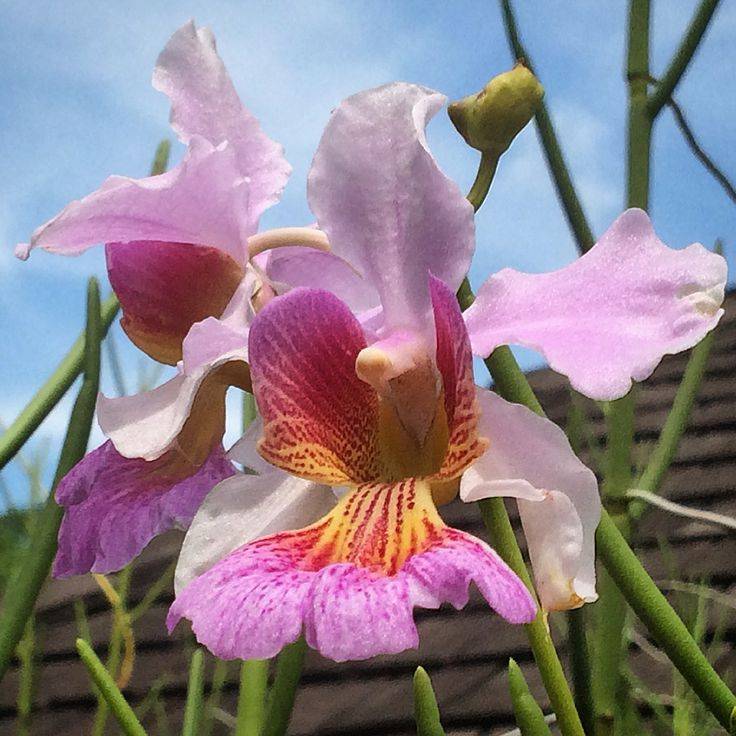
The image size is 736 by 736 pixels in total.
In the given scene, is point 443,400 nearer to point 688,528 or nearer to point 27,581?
point 27,581

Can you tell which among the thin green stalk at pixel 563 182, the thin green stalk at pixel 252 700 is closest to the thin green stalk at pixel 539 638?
the thin green stalk at pixel 252 700

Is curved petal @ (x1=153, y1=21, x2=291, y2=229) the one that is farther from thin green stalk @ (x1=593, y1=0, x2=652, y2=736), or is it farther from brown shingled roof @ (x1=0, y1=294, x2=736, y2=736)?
brown shingled roof @ (x1=0, y1=294, x2=736, y2=736)

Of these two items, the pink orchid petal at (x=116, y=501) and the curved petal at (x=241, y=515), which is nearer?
the curved petal at (x=241, y=515)

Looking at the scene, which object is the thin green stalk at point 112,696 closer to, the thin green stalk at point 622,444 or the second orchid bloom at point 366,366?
the second orchid bloom at point 366,366

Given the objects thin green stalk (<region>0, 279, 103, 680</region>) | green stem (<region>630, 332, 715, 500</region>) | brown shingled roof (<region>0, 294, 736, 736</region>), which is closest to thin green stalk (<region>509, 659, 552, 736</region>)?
thin green stalk (<region>0, 279, 103, 680</region>)

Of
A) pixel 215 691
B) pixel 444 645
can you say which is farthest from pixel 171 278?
pixel 444 645

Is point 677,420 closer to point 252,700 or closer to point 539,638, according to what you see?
point 252,700

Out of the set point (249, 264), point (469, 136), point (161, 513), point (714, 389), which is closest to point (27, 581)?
point (161, 513)
